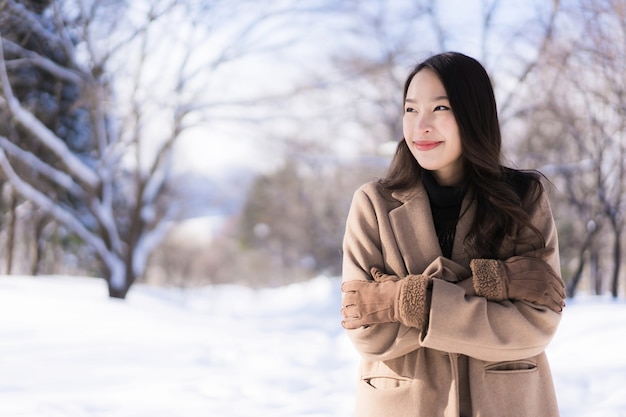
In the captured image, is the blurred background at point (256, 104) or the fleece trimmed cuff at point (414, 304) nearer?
the fleece trimmed cuff at point (414, 304)

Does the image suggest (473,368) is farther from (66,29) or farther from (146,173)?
(66,29)

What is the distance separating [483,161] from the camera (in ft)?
5.33

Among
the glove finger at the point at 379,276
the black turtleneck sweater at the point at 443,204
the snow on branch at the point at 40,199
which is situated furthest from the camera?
the snow on branch at the point at 40,199

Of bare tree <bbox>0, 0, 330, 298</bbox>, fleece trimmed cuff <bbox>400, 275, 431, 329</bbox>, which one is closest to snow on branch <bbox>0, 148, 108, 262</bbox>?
bare tree <bbox>0, 0, 330, 298</bbox>

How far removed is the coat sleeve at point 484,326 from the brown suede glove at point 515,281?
0.9 inches

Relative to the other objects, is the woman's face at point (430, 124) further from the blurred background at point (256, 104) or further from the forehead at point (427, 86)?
the blurred background at point (256, 104)

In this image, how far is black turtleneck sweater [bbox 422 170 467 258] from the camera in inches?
67.2

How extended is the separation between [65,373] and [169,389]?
0.76 meters

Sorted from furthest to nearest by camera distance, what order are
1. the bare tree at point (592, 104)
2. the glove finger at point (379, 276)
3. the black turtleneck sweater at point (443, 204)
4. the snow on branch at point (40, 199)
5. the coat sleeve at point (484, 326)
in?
the snow on branch at point (40, 199), the bare tree at point (592, 104), the black turtleneck sweater at point (443, 204), the glove finger at point (379, 276), the coat sleeve at point (484, 326)

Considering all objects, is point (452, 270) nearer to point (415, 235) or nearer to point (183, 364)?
point (415, 235)

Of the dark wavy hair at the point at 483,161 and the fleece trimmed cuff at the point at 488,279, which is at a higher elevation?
the dark wavy hair at the point at 483,161

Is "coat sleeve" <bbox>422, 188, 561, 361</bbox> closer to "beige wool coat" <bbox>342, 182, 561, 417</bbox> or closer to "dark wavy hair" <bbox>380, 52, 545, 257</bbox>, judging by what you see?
"beige wool coat" <bbox>342, 182, 561, 417</bbox>

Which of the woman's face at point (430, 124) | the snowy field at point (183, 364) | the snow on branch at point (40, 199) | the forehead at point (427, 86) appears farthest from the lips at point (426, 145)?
the snow on branch at point (40, 199)

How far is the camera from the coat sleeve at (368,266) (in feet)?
4.92
